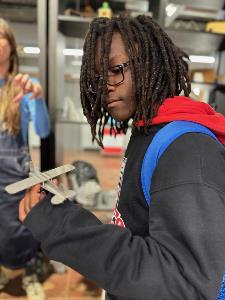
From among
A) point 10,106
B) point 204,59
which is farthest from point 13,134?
point 204,59

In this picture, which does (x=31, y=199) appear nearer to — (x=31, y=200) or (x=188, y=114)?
(x=31, y=200)

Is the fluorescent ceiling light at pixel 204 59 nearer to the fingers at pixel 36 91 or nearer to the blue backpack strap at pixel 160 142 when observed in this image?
the fingers at pixel 36 91

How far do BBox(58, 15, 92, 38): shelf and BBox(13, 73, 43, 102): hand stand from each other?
466 millimetres

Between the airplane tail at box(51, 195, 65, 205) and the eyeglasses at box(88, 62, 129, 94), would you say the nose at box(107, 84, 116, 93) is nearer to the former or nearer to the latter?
the eyeglasses at box(88, 62, 129, 94)

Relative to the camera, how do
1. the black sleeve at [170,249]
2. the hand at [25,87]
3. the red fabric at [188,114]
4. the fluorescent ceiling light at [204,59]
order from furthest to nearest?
the fluorescent ceiling light at [204,59] < the hand at [25,87] < the red fabric at [188,114] < the black sleeve at [170,249]

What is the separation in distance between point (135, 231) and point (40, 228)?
19cm

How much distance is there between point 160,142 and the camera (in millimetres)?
542

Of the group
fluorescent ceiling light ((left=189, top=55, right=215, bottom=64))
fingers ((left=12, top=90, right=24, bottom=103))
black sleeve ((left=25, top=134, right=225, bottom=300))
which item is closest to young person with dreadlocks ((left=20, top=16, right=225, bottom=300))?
black sleeve ((left=25, top=134, right=225, bottom=300))

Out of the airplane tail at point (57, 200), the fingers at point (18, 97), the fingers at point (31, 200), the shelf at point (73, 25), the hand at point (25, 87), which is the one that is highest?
the shelf at point (73, 25)

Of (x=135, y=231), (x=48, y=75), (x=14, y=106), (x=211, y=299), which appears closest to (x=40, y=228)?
(x=135, y=231)

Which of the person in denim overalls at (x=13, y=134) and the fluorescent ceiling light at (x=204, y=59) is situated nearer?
the person in denim overalls at (x=13, y=134)

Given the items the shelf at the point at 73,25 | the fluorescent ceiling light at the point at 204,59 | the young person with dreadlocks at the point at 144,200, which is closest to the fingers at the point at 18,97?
the shelf at the point at 73,25

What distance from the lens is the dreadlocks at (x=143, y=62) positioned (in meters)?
0.59

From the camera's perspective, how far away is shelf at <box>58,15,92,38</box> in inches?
61.3
